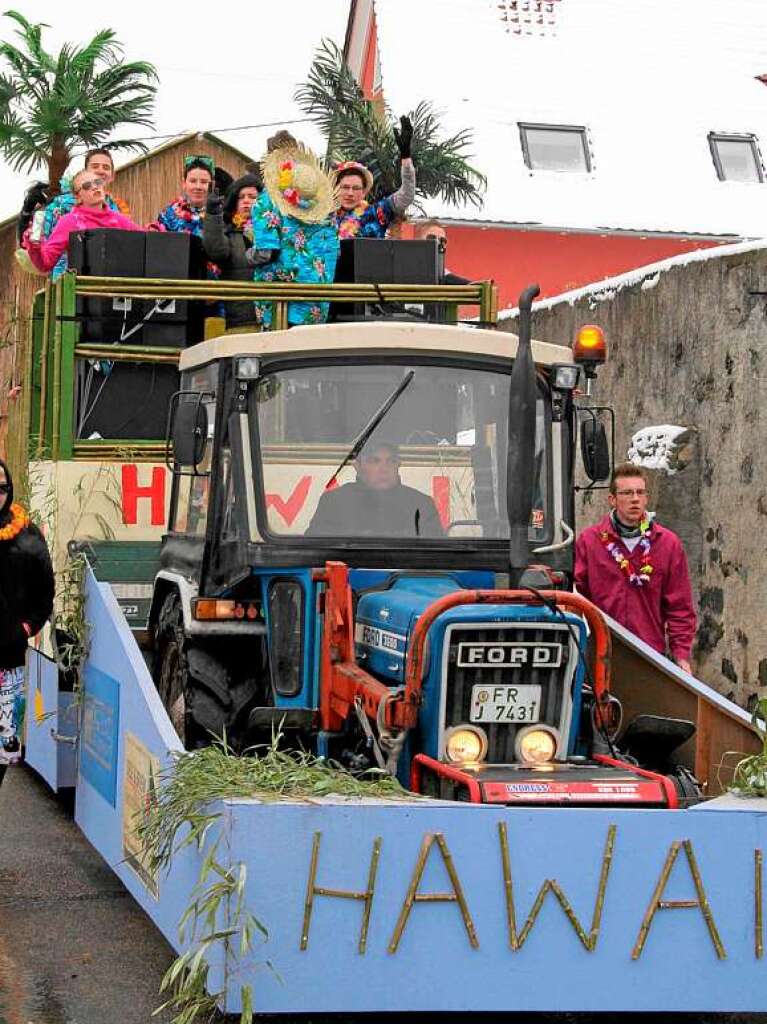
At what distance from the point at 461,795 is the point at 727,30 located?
32212 mm

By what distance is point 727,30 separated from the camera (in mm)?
36094

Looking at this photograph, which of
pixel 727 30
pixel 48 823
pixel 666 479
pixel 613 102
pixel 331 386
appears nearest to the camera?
pixel 331 386

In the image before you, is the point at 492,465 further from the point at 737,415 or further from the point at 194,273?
the point at 737,415

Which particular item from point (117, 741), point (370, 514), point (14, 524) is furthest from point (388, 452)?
point (14, 524)

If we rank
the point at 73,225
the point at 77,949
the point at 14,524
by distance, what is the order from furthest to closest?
the point at 73,225, the point at 14,524, the point at 77,949

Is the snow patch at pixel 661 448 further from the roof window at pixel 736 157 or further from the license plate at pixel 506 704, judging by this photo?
the roof window at pixel 736 157

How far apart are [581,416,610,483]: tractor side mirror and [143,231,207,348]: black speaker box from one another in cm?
292

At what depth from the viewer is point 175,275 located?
9906 mm

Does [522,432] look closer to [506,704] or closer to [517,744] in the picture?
[506,704]

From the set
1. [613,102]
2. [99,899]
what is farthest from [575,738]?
[613,102]

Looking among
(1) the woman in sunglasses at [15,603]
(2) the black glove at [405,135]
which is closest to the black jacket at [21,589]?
(1) the woman in sunglasses at [15,603]

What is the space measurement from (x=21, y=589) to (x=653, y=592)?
2.96 meters

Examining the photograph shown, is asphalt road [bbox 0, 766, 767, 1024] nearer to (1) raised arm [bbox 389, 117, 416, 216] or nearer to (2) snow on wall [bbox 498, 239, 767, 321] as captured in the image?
(1) raised arm [bbox 389, 117, 416, 216]

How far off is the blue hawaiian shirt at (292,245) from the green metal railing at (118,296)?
0.42 meters
